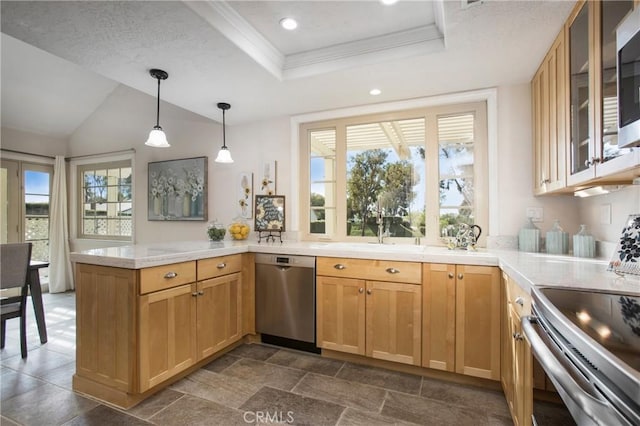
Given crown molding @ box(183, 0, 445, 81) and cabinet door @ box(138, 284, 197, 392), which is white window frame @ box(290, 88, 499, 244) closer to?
crown molding @ box(183, 0, 445, 81)

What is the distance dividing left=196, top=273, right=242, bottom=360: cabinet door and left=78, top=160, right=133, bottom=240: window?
280cm

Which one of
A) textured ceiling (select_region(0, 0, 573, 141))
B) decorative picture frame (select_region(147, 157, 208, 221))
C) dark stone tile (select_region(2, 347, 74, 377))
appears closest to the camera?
textured ceiling (select_region(0, 0, 573, 141))

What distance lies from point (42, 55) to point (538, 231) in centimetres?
563

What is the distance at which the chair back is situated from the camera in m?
2.51

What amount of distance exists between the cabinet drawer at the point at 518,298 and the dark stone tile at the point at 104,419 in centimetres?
216

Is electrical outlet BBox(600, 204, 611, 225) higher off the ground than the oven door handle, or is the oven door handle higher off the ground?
electrical outlet BBox(600, 204, 611, 225)

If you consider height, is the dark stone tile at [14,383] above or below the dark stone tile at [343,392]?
above

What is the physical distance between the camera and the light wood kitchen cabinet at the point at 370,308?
229 cm

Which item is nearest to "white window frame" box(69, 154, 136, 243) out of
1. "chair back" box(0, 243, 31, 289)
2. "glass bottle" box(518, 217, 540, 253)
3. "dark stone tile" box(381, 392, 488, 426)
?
"chair back" box(0, 243, 31, 289)

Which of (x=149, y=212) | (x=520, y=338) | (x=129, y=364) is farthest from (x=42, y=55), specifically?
(x=520, y=338)

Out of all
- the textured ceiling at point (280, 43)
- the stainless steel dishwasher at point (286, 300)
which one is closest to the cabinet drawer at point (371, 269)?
the stainless steel dishwasher at point (286, 300)

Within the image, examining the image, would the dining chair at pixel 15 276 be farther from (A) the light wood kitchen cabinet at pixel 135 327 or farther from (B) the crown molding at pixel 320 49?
(B) the crown molding at pixel 320 49

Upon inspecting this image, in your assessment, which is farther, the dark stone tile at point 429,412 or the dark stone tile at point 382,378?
the dark stone tile at point 382,378

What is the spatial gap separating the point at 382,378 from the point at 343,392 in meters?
0.36
